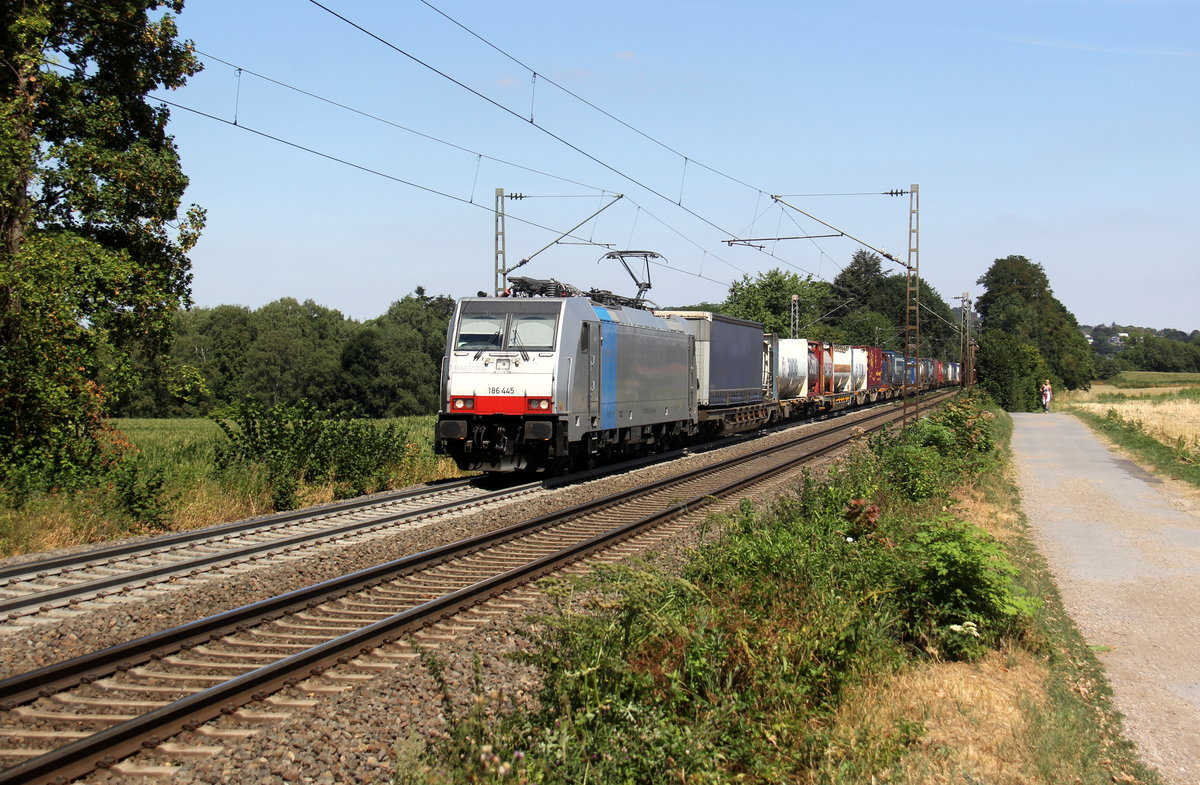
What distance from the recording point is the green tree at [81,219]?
1304 cm

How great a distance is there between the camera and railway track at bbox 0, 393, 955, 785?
5.30 m

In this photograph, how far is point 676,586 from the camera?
722 cm

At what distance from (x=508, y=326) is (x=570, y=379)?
1500 mm

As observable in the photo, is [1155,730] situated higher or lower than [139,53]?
lower

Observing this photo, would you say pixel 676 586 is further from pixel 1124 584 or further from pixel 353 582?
pixel 1124 584

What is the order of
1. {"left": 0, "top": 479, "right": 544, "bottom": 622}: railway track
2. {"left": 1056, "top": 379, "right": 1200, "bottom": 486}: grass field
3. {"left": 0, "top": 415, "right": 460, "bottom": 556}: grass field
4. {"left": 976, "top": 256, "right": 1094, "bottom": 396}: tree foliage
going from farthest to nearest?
{"left": 976, "top": 256, "right": 1094, "bottom": 396}: tree foliage
{"left": 1056, "top": 379, "right": 1200, "bottom": 486}: grass field
{"left": 0, "top": 415, "right": 460, "bottom": 556}: grass field
{"left": 0, "top": 479, "right": 544, "bottom": 622}: railway track

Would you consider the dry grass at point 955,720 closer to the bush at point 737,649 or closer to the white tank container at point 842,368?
the bush at point 737,649

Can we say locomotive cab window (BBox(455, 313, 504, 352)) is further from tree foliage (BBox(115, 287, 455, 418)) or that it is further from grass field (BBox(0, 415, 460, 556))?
tree foliage (BBox(115, 287, 455, 418))

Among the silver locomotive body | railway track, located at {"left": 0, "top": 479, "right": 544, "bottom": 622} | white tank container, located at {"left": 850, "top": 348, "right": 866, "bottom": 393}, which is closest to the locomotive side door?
the silver locomotive body

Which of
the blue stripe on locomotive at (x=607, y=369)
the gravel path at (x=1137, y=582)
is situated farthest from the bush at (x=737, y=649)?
the blue stripe on locomotive at (x=607, y=369)

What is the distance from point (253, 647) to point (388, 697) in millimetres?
1590

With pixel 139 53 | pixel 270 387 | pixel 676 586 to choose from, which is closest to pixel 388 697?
pixel 676 586

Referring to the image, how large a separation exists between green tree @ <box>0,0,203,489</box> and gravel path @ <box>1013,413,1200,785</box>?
12.7 metres

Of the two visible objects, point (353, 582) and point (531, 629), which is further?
point (353, 582)
